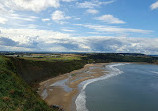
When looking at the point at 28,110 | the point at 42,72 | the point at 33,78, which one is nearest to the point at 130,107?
the point at 28,110

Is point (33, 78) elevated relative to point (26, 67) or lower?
lower

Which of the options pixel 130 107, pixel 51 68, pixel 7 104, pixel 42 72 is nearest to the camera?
pixel 7 104

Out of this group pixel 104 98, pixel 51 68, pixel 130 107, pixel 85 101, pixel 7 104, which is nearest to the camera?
pixel 7 104

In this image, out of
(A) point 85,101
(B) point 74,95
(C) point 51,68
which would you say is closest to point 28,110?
(A) point 85,101

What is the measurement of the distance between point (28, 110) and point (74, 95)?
2305 cm

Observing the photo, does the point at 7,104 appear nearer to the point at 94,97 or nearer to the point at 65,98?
the point at 65,98

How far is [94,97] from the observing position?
39.8m

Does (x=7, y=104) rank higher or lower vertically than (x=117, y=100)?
higher

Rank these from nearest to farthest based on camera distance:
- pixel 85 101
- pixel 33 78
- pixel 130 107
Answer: pixel 130 107 < pixel 85 101 < pixel 33 78

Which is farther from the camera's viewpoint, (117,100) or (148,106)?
(117,100)

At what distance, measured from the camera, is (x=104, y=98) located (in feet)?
128

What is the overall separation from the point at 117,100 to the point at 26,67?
40.2 meters

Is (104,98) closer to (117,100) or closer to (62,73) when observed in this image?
(117,100)

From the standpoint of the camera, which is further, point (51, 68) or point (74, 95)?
point (51, 68)
